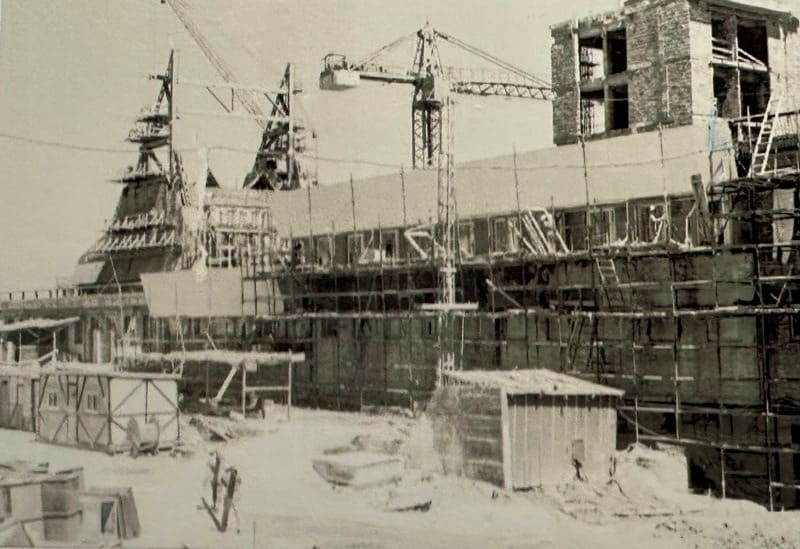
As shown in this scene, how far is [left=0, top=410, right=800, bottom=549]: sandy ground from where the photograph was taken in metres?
16.5

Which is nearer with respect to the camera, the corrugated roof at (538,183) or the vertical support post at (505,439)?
the vertical support post at (505,439)

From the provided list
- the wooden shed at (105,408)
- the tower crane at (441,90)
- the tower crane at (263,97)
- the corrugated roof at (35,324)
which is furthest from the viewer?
the corrugated roof at (35,324)

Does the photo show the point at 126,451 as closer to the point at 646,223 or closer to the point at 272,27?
the point at 272,27

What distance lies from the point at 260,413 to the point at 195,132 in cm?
797

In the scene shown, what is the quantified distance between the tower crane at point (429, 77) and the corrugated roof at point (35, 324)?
14.6 meters

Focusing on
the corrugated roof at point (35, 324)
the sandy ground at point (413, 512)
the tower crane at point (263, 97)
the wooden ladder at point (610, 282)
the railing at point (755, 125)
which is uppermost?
the tower crane at point (263, 97)

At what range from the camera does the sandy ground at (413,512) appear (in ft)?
54.2

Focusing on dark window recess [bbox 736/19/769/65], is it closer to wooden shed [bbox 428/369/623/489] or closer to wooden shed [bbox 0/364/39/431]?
wooden shed [bbox 428/369/623/489]

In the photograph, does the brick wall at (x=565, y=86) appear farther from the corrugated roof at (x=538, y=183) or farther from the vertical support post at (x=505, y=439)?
the vertical support post at (x=505, y=439)

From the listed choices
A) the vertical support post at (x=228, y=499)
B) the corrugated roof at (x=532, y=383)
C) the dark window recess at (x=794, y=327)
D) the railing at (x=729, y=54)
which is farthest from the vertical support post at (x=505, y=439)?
the railing at (x=729, y=54)

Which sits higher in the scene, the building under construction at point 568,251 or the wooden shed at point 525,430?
the building under construction at point 568,251

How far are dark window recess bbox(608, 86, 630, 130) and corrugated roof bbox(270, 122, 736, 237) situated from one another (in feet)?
16.7

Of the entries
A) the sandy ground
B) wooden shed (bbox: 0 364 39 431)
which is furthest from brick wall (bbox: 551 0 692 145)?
wooden shed (bbox: 0 364 39 431)

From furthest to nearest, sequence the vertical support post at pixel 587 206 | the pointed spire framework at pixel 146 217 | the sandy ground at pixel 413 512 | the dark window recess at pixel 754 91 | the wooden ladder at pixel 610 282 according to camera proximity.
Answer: the pointed spire framework at pixel 146 217 → the dark window recess at pixel 754 91 → the vertical support post at pixel 587 206 → the wooden ladder at pixel 610 282 → the sandy ground at pixel 413 512
